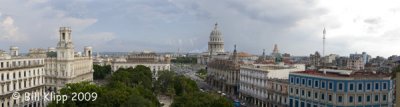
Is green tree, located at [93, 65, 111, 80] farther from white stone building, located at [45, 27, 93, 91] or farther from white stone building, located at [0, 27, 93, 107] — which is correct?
white stone building, located at [45, 27, 93, 91]

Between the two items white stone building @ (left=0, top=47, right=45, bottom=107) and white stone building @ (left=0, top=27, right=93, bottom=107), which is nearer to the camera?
white stone building @ (left=0, top=47, right=45, bottom=107)

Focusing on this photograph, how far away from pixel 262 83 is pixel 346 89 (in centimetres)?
3184

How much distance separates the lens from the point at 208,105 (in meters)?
60.1

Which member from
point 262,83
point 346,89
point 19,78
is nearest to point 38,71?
point 19,78

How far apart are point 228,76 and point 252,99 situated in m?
26.0

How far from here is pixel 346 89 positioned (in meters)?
71.6

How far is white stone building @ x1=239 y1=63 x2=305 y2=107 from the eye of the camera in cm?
9394

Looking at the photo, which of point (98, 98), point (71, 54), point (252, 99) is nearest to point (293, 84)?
point (252, 99)

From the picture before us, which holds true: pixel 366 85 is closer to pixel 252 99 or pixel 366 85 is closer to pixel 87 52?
pixel 252 99

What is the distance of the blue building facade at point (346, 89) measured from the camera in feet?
236

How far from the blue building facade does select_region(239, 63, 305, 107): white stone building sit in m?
11.7

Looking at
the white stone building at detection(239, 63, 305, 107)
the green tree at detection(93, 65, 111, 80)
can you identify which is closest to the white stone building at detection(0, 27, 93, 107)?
the green tree at detection(93, 65, 111, 80)

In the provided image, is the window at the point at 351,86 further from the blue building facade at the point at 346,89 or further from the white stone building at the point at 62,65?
the white stone building at the point at 62,65

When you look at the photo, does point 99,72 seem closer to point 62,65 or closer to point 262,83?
point 62,65
